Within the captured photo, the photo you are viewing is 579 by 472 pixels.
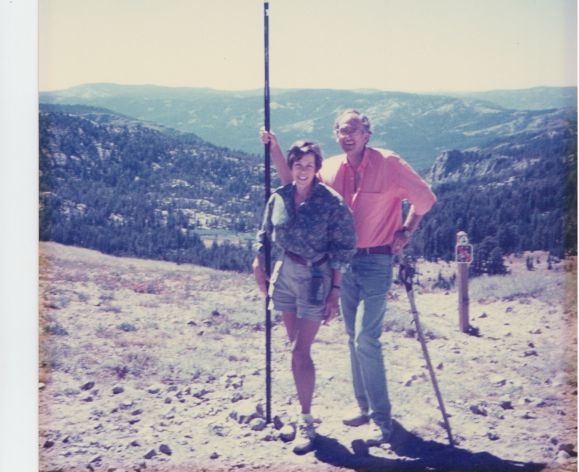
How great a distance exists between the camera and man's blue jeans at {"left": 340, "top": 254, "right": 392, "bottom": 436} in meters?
4.57

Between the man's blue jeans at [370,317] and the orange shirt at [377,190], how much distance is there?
0.15 m

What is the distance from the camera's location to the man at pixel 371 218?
4578mm

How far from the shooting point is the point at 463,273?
583 cm

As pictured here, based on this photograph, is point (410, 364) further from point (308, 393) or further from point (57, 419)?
point (57, 419)

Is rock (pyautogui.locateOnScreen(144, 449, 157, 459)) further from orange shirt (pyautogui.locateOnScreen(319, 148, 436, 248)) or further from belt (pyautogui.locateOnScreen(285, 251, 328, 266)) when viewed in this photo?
orange shirt (pyautogui.locateOnScreen(319, 148, 436, 248))

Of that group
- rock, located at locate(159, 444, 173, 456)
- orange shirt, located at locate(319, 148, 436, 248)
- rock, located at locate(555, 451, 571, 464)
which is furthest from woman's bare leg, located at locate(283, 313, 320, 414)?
rock, located at locate(555, 451, 571, 464)

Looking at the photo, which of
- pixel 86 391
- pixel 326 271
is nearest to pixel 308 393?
pixel 326 271

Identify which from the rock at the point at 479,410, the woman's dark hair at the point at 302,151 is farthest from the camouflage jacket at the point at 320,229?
the rock at the point at 479,410

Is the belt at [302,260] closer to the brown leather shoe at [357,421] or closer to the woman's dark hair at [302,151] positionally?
the woman's dark hair at [302,151]

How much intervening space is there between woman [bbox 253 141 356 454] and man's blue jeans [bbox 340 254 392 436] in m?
0.18


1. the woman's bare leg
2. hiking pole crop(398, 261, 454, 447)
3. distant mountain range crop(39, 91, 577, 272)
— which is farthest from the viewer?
distant mountain range crop(39, 91, 577, 272)

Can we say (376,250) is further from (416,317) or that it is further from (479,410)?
(479,410)

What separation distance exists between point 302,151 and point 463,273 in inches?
82.4

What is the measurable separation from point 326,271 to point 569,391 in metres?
2.09
